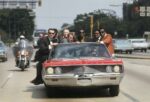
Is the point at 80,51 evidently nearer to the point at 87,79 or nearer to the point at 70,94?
the point at 70,94

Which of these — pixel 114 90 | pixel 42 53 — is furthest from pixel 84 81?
pixel 42 53

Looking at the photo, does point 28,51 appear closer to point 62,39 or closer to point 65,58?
point 62,39

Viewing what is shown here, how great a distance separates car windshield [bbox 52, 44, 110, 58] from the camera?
16609 mm

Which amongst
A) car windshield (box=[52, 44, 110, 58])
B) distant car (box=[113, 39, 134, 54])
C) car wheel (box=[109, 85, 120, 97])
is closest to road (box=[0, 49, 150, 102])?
car wheel (box=[109, 85, 120, 97])

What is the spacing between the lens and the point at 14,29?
175 m

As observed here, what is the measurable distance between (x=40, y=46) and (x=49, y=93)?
7.50 feet

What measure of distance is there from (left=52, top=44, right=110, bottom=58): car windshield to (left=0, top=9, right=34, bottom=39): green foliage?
506 feet

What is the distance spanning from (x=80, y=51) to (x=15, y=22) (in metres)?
164

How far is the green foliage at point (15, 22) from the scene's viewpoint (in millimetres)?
173375

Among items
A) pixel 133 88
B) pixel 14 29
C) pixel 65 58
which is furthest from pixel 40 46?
pixel 14 29

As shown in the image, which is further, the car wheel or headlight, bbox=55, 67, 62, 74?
the car wheel

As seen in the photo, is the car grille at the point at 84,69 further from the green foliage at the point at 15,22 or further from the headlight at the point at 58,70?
the green foliage at the point at 15,22

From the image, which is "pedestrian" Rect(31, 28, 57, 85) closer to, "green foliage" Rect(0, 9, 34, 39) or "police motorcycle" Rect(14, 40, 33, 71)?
"police motorcycle" Rect(14, 40, 33, 71)

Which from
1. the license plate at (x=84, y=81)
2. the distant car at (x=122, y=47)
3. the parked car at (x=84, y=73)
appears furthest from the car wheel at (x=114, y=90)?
the distant car at (x=122, y=47)
